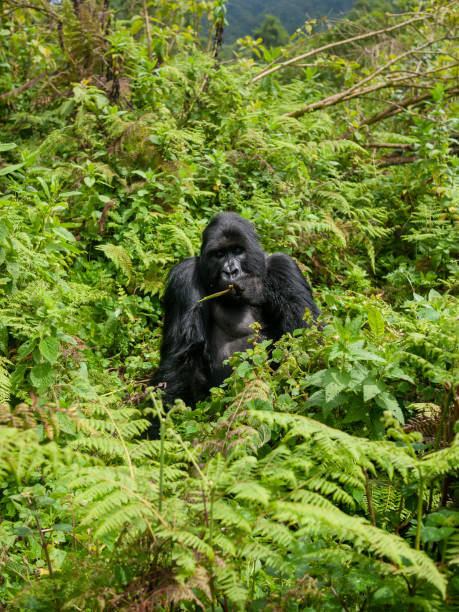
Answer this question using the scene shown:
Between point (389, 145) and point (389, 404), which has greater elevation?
point (389, 145)

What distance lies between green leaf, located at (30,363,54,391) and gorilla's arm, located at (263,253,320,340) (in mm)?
1694

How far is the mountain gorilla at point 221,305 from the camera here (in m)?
3.80

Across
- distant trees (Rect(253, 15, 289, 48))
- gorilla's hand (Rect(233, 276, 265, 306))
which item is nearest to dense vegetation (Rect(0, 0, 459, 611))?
gorilla's hand (Rect(233, 276, 265, 306))

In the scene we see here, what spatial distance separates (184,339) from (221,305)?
16.5 inches

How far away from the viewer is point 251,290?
3932mm

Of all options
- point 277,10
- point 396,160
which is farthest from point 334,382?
point 277,10

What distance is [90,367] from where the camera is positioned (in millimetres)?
3824

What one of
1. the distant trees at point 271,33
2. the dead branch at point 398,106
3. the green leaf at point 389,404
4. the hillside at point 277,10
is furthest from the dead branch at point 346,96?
the hillside at point 277,10

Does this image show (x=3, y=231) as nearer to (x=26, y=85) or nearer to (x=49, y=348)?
(x=49, y=348)

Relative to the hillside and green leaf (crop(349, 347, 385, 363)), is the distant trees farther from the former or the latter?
green leaf (crop(349, 347, 385, 363))

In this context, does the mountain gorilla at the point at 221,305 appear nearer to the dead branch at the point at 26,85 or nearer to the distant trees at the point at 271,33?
the dead branch at the point at 26,85

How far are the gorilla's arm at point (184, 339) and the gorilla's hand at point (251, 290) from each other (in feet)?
1.00

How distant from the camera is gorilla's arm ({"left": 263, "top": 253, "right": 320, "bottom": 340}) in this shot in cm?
388

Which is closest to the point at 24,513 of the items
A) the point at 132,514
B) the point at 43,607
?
the point at 43,607
